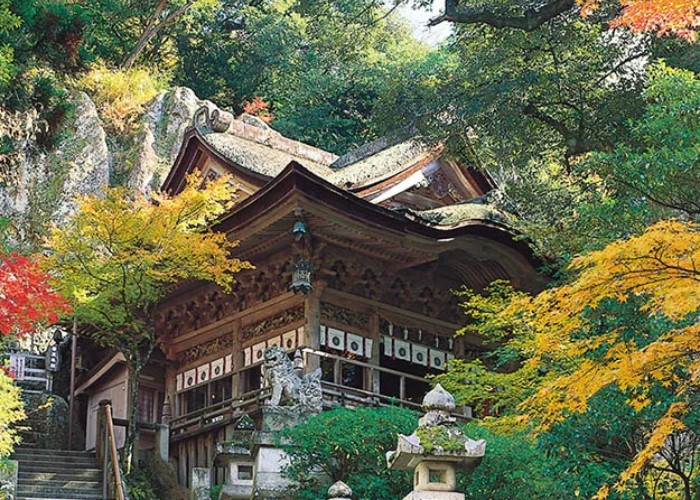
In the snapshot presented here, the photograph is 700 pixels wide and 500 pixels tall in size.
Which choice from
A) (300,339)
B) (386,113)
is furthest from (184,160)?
(300,339)

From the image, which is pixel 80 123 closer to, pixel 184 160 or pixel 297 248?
pixel 184 160

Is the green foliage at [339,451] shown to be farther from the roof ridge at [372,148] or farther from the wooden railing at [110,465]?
the roof ridge at [372,148]

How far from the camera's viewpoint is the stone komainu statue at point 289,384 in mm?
12922

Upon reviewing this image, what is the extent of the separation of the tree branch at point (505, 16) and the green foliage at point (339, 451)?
29.4 ft

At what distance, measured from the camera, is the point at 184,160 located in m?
20.0

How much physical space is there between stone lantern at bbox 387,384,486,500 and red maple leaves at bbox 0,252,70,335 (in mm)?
6773

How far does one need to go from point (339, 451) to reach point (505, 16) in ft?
32.2

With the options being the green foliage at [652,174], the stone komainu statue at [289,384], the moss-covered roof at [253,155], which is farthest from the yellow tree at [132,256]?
the green foliage at [652,174]

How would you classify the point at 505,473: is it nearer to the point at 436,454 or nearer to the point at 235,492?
the point at 436,454

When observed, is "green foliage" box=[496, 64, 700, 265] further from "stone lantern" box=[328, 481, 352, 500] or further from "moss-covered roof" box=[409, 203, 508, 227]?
"stone lantern" box=[328, 481, 352, 500]

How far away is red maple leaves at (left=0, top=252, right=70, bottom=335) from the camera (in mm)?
13508

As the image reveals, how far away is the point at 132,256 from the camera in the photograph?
14.8 meters

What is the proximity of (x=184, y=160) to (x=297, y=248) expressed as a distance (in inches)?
198

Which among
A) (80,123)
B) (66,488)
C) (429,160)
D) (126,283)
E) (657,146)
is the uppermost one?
(80,123)
